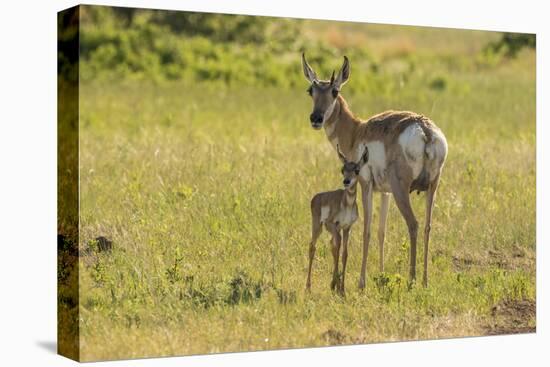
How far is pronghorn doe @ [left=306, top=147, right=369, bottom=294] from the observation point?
38.0ft

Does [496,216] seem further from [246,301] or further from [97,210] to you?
[97,210]

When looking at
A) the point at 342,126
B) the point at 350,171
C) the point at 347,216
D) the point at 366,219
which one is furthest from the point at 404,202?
the point at 342,126

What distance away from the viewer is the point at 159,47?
75.3ft

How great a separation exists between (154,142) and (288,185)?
3.60 m

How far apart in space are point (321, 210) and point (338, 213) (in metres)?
0.23

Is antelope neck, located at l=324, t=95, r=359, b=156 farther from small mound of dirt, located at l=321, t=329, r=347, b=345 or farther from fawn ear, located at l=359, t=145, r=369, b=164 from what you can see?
small mound of dirt, located at l=321, t=329, r=347, b=345

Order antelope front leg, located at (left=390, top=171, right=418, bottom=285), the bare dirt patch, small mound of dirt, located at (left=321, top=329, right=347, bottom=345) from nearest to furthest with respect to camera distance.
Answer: small mound of dirt, located at (left=321, top=329, right=347, bottom=345)
antelope front leg, located at (left=390, top=171, right=418, bottom=285)
the bare dirt patch

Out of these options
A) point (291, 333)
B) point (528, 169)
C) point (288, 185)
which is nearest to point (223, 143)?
point (288, 185)

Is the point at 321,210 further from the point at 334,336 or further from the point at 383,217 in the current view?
the point at 334,336

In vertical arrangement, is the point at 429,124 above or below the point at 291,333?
above

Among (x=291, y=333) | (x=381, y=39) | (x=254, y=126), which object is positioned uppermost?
(x=381, y=39)

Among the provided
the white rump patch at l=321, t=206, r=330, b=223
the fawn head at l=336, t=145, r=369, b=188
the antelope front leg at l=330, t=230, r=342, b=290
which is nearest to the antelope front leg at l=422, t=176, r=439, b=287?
the fawn head at l=336, t=145, r=369, b=188

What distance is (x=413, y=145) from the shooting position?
1217 centimetres

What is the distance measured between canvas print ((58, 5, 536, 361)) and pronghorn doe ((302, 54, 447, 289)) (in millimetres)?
19
